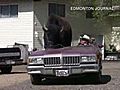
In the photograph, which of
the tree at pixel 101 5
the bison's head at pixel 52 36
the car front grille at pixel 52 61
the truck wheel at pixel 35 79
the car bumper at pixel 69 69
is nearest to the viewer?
the car bumper at pixel 69 69

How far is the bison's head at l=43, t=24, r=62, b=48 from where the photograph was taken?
15.5m

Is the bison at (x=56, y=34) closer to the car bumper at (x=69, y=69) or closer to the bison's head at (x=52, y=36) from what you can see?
the bison's head at (x=52, y=36)

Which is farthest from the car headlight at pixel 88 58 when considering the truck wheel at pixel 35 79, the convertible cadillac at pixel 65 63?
the truck wheel at pixel 35 79

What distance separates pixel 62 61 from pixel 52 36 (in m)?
2.05

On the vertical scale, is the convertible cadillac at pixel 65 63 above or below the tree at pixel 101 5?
below

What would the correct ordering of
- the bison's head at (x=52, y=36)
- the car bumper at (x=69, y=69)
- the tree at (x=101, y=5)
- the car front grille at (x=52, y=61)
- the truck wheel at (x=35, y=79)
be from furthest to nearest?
1. the tree at (x=101, y=5)
2. the bison's head at (x=52, y=36)
3. the truck wheel at (x=35, y=79)
4. the car front grille at (x=52, y=61)
5. the car bumper at (x=69, y=69)

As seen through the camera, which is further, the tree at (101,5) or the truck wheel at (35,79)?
the tree at (101,5)

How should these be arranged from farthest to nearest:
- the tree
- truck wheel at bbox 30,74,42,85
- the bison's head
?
the tree → the bison's head → truck wheel at bbox 30,74,42,85

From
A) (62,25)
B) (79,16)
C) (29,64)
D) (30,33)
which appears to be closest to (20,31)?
(30,33)

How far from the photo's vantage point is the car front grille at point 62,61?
13.6 m

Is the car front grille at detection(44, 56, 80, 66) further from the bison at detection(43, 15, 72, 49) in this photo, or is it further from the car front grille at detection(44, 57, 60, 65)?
the bison at detection(43, 15, 72, 49)

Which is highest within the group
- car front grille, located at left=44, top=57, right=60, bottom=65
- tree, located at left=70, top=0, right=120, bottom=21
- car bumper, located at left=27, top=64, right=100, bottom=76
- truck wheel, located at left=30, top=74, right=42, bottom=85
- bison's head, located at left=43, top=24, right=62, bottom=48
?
tree, located at left=70, top=0, right=120, bottom=21

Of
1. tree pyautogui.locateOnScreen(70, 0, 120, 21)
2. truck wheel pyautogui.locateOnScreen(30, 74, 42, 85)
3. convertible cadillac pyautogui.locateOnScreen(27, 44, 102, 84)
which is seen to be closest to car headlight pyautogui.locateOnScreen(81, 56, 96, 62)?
convertible cadillac pyautogui.locateOnScreen(27, 44, 102, 84)

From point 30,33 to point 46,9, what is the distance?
225 cm
